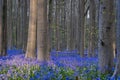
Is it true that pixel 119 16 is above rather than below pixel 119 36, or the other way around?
above

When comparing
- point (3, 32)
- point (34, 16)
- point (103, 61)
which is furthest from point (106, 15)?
point (3, 32)

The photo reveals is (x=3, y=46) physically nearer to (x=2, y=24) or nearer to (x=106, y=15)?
(x=2, y=24)

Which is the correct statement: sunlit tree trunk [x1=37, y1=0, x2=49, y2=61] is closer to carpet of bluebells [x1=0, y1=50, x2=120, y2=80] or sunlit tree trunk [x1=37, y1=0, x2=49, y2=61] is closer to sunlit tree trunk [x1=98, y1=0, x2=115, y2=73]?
carpet of bluebells [x1=0, y1=50, x2=120, y2=80]

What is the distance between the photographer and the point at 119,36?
549 cm

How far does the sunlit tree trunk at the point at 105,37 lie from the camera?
20.3ft

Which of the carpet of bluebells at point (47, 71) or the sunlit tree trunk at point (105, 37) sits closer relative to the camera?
the carpet of bluebells at point (47, 71)

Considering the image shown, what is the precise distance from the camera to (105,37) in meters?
6.16

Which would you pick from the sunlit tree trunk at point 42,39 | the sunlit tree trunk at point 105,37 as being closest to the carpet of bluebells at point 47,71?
the sunlit tree trunk at point 105,37

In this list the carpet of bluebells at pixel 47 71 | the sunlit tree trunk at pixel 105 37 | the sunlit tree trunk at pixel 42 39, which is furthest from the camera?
the sunlit tree trunk at pixel 42 39

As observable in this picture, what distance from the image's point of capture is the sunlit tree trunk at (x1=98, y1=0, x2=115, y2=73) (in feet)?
20.3

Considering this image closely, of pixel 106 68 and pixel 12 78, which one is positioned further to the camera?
pixel 106 68

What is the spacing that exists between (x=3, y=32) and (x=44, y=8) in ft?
14.2

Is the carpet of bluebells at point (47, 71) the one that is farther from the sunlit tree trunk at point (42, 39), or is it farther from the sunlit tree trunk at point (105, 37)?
the sunlit tree trunk at point (42, 39)

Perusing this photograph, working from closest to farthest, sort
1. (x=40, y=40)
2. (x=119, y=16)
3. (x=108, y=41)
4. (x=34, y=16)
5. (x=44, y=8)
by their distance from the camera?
(x=119, y=16), (x=108, y=41), (x=40, y=40), (x=44, y=8), (x=34, y=16)
